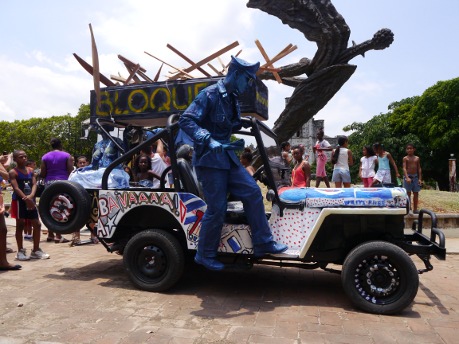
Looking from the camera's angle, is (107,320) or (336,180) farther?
(336,180)

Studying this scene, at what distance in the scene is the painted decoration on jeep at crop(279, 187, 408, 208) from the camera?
400 centimetres

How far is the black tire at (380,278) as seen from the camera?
3.87m

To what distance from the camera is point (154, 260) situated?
456cm

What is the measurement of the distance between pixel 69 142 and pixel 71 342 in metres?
46.4

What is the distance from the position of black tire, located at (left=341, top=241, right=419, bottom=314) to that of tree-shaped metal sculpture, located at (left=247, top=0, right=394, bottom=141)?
31.8 feet

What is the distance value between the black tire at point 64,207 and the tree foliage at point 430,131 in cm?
3183

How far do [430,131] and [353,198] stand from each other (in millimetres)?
32004

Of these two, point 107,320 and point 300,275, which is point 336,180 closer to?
point 300,275

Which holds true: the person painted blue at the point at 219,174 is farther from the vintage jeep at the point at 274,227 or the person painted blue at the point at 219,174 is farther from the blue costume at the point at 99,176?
the blue costume at the point at 99,176

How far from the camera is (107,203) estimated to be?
476cm

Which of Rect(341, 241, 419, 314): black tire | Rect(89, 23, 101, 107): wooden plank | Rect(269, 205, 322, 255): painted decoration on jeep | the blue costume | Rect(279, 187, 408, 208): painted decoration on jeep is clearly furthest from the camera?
Rect(89, 23, 101, 107): wooden plank

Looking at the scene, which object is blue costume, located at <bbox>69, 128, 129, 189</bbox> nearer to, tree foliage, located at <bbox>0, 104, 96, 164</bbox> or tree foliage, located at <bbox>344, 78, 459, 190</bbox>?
tree foliage, located at <bbox>344, 78, 459, 190</bbox>

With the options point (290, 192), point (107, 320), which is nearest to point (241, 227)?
point (290, 192)

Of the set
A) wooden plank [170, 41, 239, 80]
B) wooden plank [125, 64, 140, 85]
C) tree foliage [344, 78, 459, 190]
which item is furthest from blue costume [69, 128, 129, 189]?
tree foliage [344, 78, 459, 190]
